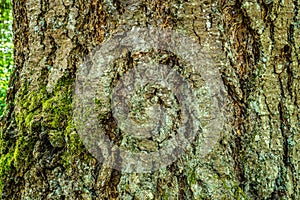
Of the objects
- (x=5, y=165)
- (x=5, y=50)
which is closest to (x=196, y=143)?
(x=5, y=165)

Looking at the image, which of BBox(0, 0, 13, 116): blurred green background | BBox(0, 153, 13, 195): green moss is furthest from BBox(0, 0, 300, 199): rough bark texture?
BBox(0, 0, 13, 116): blurred green background

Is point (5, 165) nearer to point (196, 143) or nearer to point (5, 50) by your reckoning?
point (196, 143)

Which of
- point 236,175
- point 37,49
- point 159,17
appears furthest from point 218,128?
point 37,49

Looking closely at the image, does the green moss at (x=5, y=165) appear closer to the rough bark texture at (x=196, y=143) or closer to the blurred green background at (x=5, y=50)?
the rough bark texture at (x=196, y=143)

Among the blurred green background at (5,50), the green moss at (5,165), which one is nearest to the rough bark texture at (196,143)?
the green moss at (5,165)

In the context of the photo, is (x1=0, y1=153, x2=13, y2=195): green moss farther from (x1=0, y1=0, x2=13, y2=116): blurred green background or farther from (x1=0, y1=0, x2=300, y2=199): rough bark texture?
(x1=0, y1=0, x2=13, y2=116): blurred green background
